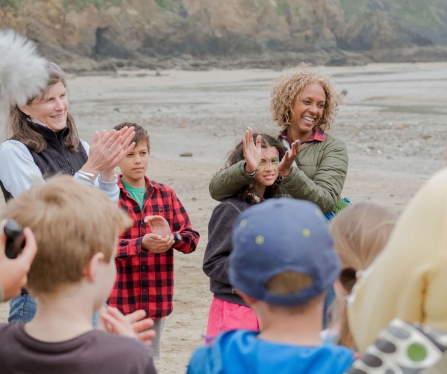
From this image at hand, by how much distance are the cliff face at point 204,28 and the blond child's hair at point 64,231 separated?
54.6 m

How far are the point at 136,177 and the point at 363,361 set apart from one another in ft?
10.0

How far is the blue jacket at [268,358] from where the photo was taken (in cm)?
230

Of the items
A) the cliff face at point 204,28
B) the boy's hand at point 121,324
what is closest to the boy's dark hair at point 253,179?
the boy's hand at point 121,324

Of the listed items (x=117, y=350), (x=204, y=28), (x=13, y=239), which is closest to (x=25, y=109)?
(x=13, y=239)

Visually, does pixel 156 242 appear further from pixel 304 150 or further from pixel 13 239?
pixel 13 239

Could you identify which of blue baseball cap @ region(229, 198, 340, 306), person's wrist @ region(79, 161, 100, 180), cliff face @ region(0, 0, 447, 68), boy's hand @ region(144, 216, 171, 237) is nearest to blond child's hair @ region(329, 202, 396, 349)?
blue baseball cap @ region(229, 198, 340, 306)

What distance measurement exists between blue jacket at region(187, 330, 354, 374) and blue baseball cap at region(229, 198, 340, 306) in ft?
0.43

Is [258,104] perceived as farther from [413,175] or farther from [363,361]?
[363,361]

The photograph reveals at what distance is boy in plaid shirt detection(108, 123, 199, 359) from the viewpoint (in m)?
4.79

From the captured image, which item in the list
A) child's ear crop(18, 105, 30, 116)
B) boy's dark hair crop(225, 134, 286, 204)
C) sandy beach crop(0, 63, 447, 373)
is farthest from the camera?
sandy beach crop(0, 63, 447, 373)

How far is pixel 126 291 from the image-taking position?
479 cm

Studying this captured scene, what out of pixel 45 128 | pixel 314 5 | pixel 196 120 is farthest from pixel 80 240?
pixel 314 5

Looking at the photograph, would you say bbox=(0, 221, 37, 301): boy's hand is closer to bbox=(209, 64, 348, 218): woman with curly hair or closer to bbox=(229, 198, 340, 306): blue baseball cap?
bbox=(229, 198, 340, 306): blue baseball cap

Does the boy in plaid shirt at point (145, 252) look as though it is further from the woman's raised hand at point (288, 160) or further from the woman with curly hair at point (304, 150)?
the woman's raised hand at point (288, 160)
